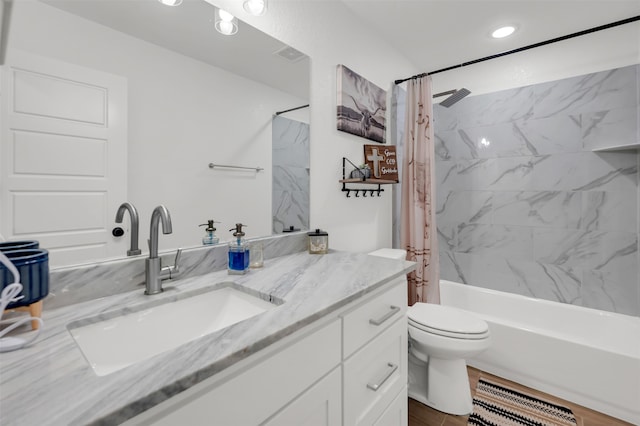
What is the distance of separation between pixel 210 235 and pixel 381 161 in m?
1.40

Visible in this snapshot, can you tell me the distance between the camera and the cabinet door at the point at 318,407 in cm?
69

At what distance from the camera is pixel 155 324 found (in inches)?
32.8

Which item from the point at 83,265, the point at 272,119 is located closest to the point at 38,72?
the point at 83,265

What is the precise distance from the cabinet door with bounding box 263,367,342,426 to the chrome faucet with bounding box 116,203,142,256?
0.68m

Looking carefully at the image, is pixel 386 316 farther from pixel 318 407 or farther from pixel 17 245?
pixel 17 245

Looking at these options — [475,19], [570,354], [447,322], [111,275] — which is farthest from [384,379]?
[475,19]

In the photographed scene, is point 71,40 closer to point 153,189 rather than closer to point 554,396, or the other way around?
point 153,189

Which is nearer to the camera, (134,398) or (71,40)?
(134,398)

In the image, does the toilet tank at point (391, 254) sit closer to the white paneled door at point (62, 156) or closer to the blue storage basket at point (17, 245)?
the white paneled door at point (62, 156)

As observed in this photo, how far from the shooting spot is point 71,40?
84cm

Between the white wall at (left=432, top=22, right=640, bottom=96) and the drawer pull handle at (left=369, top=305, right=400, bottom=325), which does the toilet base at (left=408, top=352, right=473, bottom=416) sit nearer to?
the drawer pull handle at (left=369, top=305, right=400, bottom=325)

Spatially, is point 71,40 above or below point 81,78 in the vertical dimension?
above

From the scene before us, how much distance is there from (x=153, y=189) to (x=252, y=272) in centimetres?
46

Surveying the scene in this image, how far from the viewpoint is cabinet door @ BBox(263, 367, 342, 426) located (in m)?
0.69
